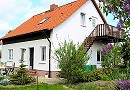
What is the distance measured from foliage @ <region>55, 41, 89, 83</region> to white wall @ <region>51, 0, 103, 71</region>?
211 inches

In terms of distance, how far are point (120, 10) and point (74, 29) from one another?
20022 mm

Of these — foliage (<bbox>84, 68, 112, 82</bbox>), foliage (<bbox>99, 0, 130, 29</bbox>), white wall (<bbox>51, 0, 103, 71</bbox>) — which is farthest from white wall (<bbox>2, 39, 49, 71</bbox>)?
foliage (<bbox>99, 0, 130, 29</bbox>)

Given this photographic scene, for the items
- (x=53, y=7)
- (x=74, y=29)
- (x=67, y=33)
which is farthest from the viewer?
(x=53, y=7)

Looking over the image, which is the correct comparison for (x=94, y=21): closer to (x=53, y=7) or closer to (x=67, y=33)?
(x=67, y=33)

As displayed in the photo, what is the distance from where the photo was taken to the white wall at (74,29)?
71.6 feet

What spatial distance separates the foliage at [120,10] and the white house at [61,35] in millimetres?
17551

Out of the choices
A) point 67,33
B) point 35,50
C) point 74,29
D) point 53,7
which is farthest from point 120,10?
point 53,7

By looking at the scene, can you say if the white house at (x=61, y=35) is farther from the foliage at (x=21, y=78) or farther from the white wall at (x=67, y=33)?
the foliage at (x=21, y=78)

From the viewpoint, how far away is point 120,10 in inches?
136

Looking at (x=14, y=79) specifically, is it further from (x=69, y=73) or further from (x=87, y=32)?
(x=87, y=32)

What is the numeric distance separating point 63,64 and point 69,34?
7460 millimetres

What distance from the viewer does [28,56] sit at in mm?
25078

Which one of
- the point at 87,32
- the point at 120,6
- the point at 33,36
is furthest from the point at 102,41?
the point at 120,6

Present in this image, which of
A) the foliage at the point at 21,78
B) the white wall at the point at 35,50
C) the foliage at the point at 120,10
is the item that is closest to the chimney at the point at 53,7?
the white wall at the point at 35,50
